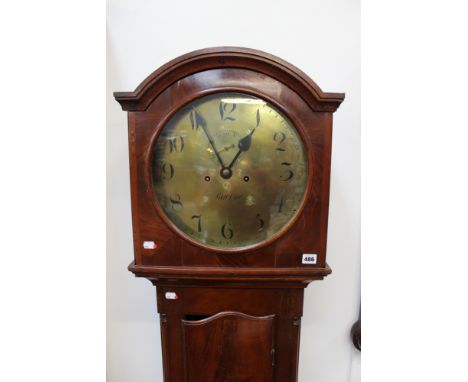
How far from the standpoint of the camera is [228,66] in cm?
72

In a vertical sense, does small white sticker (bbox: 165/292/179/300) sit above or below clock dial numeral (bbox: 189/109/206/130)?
below

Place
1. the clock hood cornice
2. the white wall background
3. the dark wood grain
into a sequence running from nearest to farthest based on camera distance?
the clock hood cornice → the dark wood grain → the white wall background

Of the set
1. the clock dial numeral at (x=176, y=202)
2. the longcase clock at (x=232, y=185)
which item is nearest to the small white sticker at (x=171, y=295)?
the longcase clock at (x=232, y=185)

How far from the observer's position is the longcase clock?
0.72 meters

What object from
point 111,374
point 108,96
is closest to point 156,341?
point 111,374

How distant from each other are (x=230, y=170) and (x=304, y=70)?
0.59 meters

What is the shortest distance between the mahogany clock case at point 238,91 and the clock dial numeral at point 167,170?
0.04 meters

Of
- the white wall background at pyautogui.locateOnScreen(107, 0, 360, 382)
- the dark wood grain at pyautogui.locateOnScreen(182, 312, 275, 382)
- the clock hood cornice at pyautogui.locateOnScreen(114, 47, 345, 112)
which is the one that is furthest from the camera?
the white wall background at pyautogui.locateOnScreen(107, 0, 360, 382)

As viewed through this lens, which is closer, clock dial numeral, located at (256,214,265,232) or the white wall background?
clock dial numeral, located at (256,214,265,232)

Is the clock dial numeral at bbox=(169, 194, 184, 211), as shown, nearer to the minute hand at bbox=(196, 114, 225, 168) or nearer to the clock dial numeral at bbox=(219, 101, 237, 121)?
the minute hand at bbox=(196, 114, 225, 168)

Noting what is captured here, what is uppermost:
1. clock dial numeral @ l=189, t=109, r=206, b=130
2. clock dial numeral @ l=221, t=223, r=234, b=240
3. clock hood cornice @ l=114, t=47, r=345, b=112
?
clock hood cornice @ l=114, t=47, r=345, b=112

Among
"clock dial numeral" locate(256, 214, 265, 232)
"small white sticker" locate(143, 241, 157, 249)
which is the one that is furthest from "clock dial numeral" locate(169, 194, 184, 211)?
"clock dial numeral" locate(256, 214, 265, 232)

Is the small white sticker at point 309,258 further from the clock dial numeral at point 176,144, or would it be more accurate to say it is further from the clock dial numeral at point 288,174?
the clock dial numeral at point 176,144

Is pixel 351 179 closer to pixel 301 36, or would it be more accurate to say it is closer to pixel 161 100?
pixel 301 36
